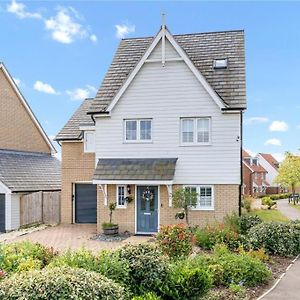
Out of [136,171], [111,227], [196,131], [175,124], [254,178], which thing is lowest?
[111,227]

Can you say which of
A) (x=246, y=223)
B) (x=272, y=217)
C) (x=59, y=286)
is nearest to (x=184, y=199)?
(x=246, y=223)

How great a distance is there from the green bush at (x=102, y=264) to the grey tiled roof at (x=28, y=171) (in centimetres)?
1691

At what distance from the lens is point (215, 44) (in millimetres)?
23531

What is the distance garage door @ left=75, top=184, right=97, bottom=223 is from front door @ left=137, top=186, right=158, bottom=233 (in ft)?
16.6

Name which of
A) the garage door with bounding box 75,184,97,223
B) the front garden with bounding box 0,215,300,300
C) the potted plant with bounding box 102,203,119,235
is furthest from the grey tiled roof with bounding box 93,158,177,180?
the front garden with bounding box 0,215,300,300

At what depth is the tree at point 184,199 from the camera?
19922mm

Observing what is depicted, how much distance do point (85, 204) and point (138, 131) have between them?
7.12 m

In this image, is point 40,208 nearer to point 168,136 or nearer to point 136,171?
point 136,171

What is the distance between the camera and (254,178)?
73.0 meters

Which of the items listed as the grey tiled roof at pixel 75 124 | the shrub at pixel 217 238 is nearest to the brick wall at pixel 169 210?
the shrub at pixel 217 238

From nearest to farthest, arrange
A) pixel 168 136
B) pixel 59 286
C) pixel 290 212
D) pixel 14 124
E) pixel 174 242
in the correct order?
pixel 59 286
pixel 174 242
pixel 168 136
pixel 14 124
pixel 290 212

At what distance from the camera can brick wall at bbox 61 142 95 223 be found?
2495 cm

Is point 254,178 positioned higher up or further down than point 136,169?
further down

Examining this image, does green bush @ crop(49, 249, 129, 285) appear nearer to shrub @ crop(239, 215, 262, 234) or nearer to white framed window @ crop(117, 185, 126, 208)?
shrub @ crop(239, 215, 262, 234)
